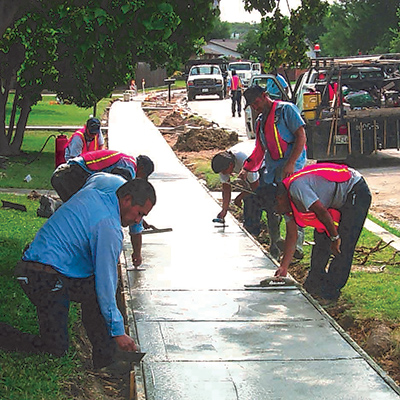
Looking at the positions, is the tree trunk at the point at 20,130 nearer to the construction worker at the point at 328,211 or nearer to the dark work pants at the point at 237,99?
the construction worker at the point at 328,211

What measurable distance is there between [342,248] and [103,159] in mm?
2703

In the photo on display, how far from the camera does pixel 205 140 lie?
23703 mm

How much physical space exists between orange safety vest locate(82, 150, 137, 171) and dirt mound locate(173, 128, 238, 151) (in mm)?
13924

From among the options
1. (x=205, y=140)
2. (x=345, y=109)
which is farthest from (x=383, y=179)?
(x=205, y=140)

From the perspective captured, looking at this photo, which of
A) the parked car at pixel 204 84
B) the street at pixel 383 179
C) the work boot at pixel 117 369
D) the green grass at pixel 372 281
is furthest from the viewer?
the parked car at pixel 204 84

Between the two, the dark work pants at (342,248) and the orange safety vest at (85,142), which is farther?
the orange safety vest at (85,142)

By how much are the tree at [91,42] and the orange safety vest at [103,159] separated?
0.93 meters

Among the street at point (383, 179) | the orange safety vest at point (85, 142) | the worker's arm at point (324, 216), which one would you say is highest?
the orange safety vest at point (85, 142)

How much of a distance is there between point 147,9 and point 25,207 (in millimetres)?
5537

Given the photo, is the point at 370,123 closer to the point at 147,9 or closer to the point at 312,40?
the point at 147,9

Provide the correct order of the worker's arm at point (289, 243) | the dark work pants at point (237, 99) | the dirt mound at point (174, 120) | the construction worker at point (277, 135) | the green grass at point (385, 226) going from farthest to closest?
the dark work pants at point (237, 99), the dirt mound at point (174, 120), the green grass at point (385, 226), the construction worker at point (277, 135), the worker's arm at point (289, 243)

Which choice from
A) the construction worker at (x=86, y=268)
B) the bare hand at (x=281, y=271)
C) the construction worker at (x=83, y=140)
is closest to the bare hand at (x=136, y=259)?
the bare hand at (x=281, y=271)

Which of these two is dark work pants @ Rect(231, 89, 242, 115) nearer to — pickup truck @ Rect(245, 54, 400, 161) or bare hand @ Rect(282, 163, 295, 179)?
pickup truck @ Rect(245, 54, 400, 161)

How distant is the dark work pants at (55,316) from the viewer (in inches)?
230
